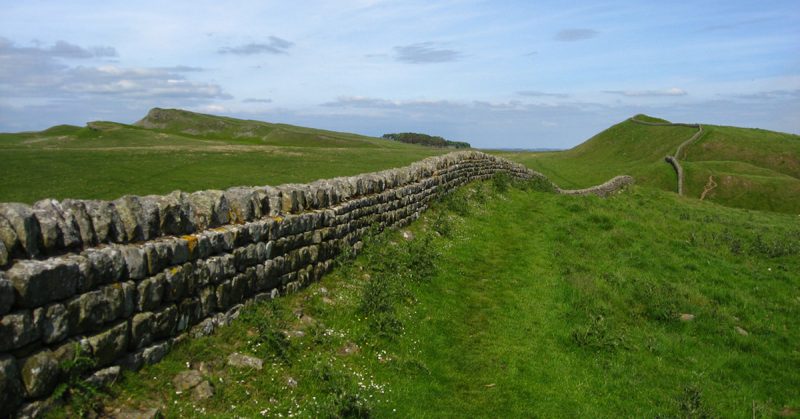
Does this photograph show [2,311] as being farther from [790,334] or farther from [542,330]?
[790,334]

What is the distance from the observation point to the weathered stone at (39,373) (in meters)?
5.71

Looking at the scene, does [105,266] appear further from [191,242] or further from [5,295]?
[191,242]

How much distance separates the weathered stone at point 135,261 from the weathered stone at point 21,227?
41.5 inches

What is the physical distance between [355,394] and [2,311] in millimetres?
4598

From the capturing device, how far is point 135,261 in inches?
279

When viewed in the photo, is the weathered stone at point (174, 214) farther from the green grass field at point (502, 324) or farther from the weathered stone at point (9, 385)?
the weathered stone at point (9, 385)

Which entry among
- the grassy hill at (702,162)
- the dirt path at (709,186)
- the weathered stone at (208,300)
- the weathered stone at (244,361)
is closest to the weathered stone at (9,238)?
the weathered stone at (208,300)

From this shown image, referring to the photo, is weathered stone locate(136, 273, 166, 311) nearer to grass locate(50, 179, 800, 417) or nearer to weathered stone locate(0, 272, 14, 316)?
grass locate(50, 179, 800, 417)

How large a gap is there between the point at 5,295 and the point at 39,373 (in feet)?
3.16

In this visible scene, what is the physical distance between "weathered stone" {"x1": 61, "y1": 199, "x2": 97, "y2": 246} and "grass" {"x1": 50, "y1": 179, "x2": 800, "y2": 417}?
6.20ft

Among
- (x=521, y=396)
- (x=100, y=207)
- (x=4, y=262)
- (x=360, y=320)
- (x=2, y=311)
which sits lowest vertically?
(x=521, y=396)

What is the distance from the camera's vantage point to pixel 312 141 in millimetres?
79438

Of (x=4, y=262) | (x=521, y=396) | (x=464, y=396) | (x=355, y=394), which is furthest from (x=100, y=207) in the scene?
(x=521, y=396)

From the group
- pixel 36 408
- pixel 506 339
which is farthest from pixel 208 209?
pixel 506 339
